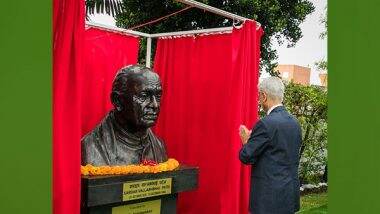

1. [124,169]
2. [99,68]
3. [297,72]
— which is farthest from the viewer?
A: [297,72]

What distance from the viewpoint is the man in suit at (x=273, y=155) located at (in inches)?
131

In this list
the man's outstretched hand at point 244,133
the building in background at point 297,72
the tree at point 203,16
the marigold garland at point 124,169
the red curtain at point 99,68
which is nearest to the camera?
the marigold garland at point 124,169

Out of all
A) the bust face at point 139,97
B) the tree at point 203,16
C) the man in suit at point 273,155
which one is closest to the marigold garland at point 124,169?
the bust face at point 139,97

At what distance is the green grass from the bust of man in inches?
147

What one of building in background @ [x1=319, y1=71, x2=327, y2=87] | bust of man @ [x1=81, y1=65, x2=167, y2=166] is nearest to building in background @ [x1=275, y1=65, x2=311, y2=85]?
building in background @ [x1=319, y1=71, x2=327, y2=87]

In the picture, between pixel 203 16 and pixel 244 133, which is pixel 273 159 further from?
pixel 203 16

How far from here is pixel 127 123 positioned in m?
3.86

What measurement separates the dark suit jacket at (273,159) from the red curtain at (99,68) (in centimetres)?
189

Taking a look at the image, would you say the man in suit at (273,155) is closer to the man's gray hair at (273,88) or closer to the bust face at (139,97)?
the man's gray hair at (273,88)

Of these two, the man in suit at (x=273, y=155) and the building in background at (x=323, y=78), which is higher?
the building in background at (x=323, y=78)

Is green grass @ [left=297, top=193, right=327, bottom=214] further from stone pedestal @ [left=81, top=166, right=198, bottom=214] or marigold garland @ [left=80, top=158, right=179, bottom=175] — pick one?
marigold garland @ [left=80, top=158, right=179, bottom=175]

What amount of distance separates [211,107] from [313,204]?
3740 mm

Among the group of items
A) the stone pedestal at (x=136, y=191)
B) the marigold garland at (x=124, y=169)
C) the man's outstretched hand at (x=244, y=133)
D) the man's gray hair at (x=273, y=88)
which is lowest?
the stone pedestal at (x=136, y=191)

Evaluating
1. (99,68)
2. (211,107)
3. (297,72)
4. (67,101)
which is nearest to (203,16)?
(297,72)
